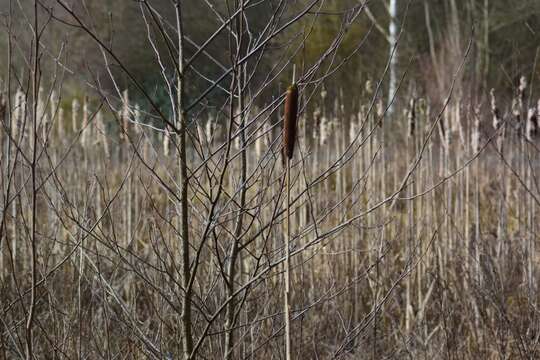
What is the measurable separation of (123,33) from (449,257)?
2979 millimetres

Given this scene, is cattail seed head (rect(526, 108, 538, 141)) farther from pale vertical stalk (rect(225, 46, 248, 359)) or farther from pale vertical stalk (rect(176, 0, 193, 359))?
pale vertical stalk (rect(176, 0, 193, 359))

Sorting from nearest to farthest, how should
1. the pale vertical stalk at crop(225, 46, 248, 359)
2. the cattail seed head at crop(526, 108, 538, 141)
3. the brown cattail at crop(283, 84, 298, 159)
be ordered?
the brown cattail at crop(283, 84, 298, 159), the pale vertical stalk at crop(225, 46, 248, 359), the cattail seed head at crop(526, 108, 538, 141)

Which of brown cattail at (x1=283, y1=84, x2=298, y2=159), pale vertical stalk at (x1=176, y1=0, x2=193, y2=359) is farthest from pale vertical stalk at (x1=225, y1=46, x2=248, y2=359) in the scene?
brown cattail at (x1=283, y1=84, x2=298, y2=159)

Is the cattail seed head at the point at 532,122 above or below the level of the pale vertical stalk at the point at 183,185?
above

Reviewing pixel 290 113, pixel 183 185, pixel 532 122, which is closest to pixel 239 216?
pixel 183 185

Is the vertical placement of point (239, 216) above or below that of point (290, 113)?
below

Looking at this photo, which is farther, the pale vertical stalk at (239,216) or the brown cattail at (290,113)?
the pale vertical stalk at (239,216)

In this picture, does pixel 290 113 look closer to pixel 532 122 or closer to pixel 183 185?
pixel 183 185

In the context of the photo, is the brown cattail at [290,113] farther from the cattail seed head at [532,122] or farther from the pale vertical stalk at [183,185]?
the cattail seed head at [532,122]

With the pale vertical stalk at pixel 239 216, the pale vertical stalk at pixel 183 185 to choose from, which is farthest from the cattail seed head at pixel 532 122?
the pale vertical stalk at pixel 183 185

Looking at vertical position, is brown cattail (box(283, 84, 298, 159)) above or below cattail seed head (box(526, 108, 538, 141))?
below

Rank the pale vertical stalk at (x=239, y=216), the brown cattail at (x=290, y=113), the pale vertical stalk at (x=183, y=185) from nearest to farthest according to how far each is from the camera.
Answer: the brown cattail at (x=290, y=113)
the pale vertical stalk at (x=183, y=185)
the pale vertical stalk at (x=239, y=216)

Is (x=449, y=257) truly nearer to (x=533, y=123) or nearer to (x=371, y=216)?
(x=371, y=216)

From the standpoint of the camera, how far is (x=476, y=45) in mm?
12500
